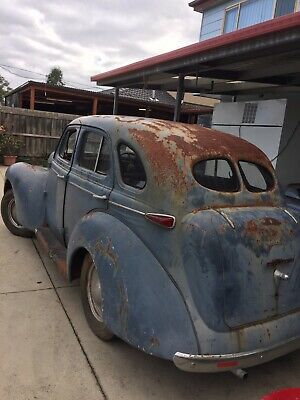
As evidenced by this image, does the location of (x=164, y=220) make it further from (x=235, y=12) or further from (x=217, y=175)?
(x=235, y=12)

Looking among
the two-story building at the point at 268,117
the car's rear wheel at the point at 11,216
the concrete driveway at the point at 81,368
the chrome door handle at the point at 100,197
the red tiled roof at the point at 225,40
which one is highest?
the red tiled roof at the point at 225,40

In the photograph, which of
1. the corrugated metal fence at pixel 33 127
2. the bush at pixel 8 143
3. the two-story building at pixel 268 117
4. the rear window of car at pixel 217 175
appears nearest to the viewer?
the rear window of car at pixel 217 175

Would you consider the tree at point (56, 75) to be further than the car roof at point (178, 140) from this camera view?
Yes

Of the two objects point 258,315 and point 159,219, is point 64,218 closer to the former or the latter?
point 159,219

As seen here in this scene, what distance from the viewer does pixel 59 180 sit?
405 centimetres

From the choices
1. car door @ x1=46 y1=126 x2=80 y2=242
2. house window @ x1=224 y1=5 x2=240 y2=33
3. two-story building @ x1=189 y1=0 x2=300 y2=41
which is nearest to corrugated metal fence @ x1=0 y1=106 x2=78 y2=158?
two-story building @ x1=189 y1=0 x2=300 y2=41

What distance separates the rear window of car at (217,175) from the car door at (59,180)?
1630 mm

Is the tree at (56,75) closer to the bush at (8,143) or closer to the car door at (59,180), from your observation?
the bush at (8,143)

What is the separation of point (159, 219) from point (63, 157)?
2179 millimetres

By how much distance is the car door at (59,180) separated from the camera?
156 inches

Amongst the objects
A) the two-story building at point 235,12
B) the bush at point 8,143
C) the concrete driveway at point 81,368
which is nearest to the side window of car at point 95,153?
the concrete driveway at point 81,368

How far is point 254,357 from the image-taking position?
7.68ft

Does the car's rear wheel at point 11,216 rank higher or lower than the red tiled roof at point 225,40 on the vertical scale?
lower

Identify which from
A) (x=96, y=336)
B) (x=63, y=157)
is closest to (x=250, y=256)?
(x=96, y=336)
